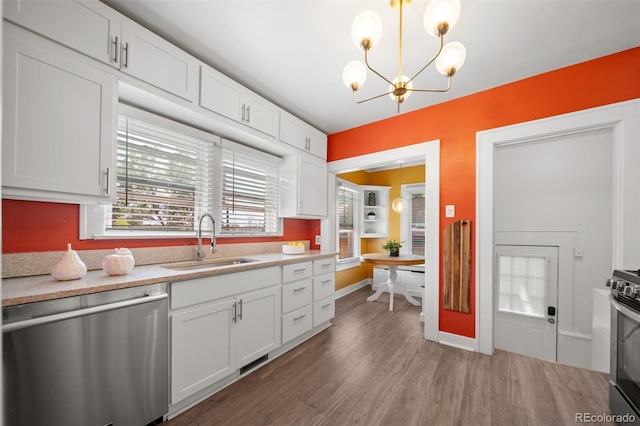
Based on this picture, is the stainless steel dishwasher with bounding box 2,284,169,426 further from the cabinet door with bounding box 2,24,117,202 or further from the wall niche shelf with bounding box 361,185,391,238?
the wall niche shelf with bounding box 361,185,391,238

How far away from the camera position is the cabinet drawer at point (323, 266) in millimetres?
3040

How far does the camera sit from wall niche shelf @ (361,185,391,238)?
5.62m

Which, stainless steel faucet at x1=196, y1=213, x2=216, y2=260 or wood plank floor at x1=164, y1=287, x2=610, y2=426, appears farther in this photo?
stainless steel faucet at x1=196, y1=213, x2=216, y2=260

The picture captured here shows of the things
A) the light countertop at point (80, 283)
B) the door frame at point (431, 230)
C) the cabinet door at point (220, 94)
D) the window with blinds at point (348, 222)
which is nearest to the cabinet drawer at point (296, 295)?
the light countertop at point (80, 283)

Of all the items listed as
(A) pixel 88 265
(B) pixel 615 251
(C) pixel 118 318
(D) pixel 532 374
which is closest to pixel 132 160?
(A) pixel 88 265

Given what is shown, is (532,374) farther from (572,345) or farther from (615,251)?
(572,345)

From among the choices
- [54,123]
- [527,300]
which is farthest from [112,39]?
[527,300]

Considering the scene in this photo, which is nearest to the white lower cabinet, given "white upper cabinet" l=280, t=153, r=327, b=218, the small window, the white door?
"white upper cabinet" l=280, t=153, r=327, b=218

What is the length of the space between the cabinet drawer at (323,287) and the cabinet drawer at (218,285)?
65cm

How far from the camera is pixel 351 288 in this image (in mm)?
5000

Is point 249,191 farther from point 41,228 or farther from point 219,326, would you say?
point 41,228

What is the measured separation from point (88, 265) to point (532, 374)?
3.59 metres

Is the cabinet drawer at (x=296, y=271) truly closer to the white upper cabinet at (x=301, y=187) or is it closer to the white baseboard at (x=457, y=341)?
the white upper cabinet at (x=301, y=187)

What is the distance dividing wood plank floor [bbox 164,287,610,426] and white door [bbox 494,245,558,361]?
40.2 inches
